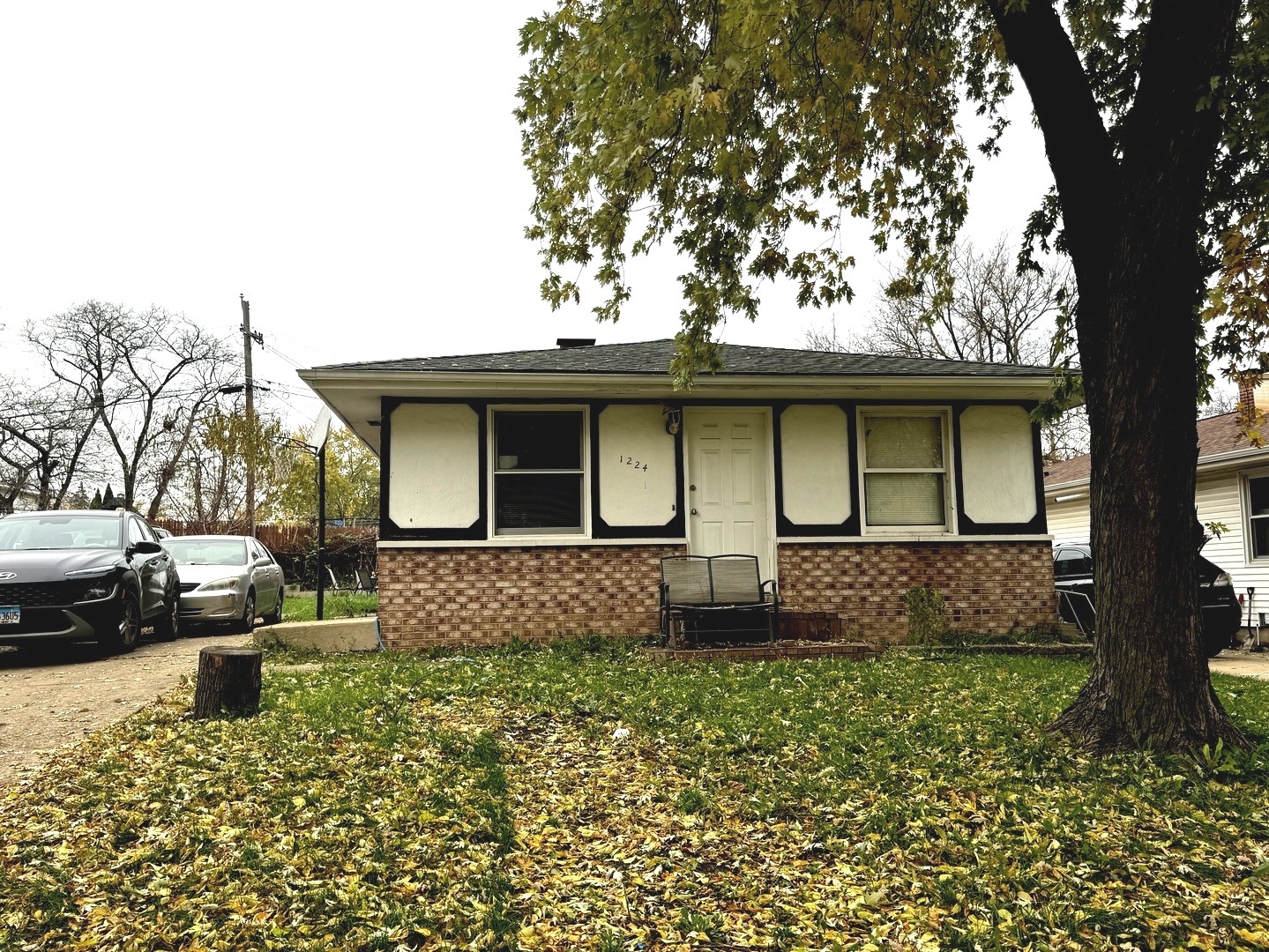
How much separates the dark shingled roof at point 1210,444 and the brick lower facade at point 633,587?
343 cm

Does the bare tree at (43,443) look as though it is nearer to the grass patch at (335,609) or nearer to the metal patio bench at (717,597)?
the grass patch at (335,609)

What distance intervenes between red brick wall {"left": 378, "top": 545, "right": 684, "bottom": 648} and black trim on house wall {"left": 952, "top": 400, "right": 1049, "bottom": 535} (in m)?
3.74

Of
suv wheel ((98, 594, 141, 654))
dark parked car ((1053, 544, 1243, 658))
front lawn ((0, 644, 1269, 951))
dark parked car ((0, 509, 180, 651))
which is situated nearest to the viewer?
front lawn ((0, 644, 1269, 951))

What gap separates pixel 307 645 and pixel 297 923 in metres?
6.55

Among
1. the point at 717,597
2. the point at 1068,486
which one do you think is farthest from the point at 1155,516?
the point at 1068,486

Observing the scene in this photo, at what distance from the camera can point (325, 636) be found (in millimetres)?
9312

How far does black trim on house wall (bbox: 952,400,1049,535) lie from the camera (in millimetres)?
10461

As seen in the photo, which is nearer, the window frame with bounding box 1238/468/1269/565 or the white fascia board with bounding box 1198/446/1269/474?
the white fascia board with bounding box 1198/446/1269/474

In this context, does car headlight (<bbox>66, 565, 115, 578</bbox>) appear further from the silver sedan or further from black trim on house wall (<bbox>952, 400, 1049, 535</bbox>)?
black trim on house wall (<bbox>952, 400, 1049, 535</bbox>)

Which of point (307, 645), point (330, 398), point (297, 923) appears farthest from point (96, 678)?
point (297, 923)

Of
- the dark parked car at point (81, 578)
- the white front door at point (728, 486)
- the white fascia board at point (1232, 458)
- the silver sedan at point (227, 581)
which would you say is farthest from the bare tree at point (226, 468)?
the white fascia board at point (1232, 458)

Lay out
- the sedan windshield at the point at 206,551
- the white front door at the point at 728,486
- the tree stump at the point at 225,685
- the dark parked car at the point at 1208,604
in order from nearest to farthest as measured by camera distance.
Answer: the tree stump at the point at 225,685
the white front door at the point at 728,486
the dark parked car at the point at 1208,604
the sedan windshield at the point at 206,551

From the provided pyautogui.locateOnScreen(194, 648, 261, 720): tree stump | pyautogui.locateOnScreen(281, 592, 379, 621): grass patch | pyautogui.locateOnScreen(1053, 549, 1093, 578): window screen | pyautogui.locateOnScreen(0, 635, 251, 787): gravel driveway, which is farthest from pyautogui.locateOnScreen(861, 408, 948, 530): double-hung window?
pyautogui.locateOnScreen(0, 635, 251, 787): gravel driveway

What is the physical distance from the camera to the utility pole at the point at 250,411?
21516 millimetres
